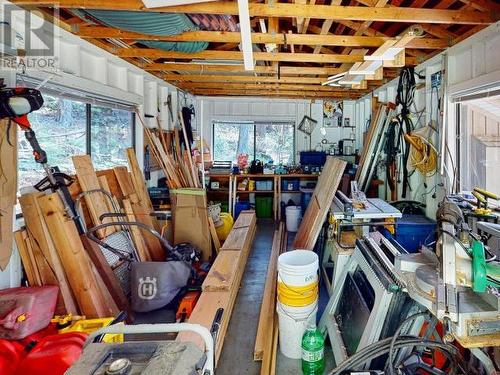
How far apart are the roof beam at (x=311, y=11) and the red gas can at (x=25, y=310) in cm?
212

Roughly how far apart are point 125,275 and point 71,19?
2.62 meters

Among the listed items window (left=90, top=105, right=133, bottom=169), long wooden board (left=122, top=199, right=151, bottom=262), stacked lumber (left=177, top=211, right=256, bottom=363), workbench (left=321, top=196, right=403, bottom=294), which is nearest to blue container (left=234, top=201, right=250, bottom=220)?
stacked lumber (left=177, top=211, right=256, bottom=363)

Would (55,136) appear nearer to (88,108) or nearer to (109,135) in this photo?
(88,108)

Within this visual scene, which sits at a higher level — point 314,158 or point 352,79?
point 352,79

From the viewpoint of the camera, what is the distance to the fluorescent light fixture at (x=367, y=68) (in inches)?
136

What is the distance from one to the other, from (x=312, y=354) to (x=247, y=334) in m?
0.65

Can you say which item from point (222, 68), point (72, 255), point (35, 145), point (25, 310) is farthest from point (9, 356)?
point (222, 68)

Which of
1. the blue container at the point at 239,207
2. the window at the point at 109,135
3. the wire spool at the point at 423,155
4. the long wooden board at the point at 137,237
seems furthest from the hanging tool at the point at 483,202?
the blue container at the point at 239,207

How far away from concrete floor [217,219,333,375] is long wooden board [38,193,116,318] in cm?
114

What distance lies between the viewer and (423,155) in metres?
4.04

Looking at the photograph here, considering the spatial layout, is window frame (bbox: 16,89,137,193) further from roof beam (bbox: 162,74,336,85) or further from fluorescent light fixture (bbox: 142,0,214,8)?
fluorescent light fixture (bbox: 142,0,214,8)

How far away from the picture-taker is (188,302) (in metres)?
2.86

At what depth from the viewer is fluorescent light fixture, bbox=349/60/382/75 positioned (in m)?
3.46

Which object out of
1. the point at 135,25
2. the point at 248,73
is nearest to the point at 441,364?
the point at 135,25
